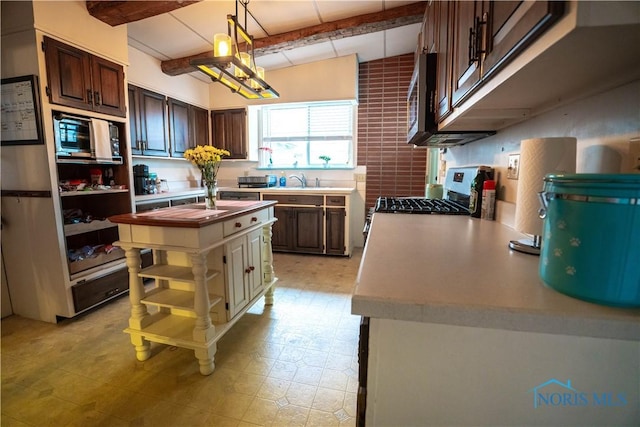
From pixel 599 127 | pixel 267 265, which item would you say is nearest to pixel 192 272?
pixel 267 265

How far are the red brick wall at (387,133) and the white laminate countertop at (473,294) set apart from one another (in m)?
3.34

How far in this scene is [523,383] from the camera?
574 millimetres

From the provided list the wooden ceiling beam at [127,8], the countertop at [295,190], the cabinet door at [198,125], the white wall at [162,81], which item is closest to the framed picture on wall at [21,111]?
the wooden ceiling beam at [127,8]

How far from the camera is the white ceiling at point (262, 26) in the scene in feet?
8.83

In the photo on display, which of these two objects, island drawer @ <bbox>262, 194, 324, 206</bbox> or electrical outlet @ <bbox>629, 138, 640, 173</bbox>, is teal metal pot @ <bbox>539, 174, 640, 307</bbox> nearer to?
electrical outlet @ <bbox>629, 138, 640, 173</bbox>

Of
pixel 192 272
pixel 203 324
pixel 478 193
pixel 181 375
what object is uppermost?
pixel 478 193

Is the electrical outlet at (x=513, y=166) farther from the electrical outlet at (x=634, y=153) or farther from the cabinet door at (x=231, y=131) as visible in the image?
the cabinet door at (x=231, y=131)

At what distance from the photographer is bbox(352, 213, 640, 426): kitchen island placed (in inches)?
20.6

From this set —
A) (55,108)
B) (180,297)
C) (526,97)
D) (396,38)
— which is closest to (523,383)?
(526,97)

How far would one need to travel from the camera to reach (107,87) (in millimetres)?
2488

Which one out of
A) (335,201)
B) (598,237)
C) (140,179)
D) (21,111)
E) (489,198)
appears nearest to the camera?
(598,237)

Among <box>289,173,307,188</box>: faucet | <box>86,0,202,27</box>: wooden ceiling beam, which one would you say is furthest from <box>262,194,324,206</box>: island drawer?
<box>86,0,202,27</box>: wooden ceiling beam

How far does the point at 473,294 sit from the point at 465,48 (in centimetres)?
92

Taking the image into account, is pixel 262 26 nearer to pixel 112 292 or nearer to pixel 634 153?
pixel 112 292
